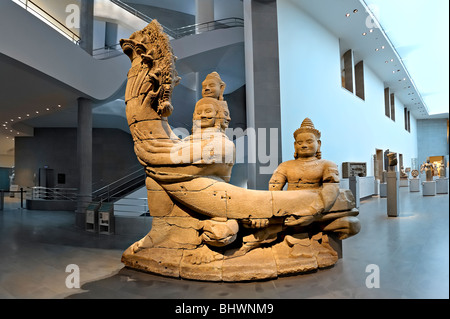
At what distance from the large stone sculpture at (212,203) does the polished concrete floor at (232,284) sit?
0.20 m

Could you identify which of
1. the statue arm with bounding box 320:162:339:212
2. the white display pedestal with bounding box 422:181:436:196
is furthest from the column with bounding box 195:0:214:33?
the white display pedestal with bounding box 422:181:436:196

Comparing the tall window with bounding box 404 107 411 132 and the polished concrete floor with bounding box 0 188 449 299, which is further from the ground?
the tall window with bounding box 404 107 411 132

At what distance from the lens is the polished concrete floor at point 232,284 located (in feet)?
8.79

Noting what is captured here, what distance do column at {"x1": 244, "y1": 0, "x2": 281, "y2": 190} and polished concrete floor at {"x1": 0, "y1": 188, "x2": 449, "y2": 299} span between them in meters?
2.66

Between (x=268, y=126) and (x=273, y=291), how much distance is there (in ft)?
15.1

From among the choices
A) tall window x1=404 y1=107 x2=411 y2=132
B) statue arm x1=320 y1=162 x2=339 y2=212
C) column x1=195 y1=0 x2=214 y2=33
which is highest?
column x1=195 y1=0 x2=214 y2=33

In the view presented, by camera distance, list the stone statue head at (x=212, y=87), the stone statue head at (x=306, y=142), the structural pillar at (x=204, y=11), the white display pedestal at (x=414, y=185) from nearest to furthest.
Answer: the stone statue head at (x=306, y=142)
the stone statue head at (x=212, y=87)
the structural pillar at (x=204, y=11)
the white display pedestal at (x=414, y=185)

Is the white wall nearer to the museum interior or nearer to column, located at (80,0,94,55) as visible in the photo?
the museum interior

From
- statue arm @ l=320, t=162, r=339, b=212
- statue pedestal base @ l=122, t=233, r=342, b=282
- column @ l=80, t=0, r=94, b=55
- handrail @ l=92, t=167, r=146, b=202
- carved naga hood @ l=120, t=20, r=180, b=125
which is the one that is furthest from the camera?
handrail @ l=92, t=167, r=146, b=202

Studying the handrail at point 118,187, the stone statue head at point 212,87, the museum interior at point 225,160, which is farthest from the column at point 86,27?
the stone statue head at point 212,87

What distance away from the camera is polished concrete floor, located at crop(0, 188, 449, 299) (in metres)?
2.68

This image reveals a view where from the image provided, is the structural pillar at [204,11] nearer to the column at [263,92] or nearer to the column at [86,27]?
the column at [263,92]

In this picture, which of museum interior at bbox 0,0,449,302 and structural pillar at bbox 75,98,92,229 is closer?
museum interior at bbox 0,0,449,302

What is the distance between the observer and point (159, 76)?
3.51 meters
